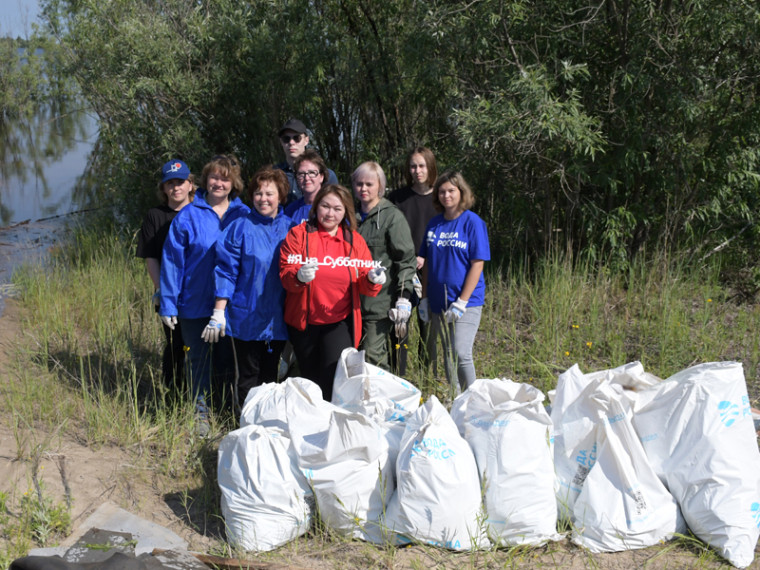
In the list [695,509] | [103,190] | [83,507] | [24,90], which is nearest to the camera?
[695,509]

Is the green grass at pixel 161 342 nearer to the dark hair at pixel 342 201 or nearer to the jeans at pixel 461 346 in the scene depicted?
the jeans at pixel 461 346

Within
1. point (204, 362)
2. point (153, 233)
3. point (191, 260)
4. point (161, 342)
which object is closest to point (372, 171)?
point (191, 260)

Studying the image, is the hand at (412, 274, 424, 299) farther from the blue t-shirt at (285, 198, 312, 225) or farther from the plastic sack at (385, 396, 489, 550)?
the plastic sack at (385, 396, 489, 550)

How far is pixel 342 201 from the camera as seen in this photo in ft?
11.9

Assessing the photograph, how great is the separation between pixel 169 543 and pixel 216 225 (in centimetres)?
175

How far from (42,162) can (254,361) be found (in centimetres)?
1582

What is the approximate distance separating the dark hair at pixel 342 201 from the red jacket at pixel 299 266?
1.6 inches

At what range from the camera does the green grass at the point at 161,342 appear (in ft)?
11.1

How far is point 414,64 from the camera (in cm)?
629

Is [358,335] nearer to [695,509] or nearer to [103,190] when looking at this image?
[695,509]

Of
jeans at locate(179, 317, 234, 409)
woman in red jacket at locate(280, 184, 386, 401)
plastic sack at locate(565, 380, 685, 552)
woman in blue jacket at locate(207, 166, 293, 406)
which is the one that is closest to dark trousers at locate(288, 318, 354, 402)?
woman in red jacket at locate(280, 184, 386, 401)

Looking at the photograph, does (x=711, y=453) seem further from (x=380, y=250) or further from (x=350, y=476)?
(x=380, y=250)

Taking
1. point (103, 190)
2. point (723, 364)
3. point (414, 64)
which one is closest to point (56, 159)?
point (103, 190)

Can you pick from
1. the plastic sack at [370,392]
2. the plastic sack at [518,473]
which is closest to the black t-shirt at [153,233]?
the plastic sack at [370,392]
